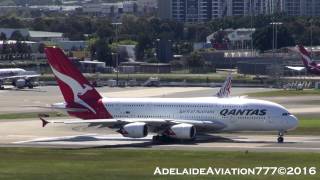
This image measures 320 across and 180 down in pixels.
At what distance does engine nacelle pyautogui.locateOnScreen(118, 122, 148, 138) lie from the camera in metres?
89.6

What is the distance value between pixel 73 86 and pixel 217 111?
1277 cm

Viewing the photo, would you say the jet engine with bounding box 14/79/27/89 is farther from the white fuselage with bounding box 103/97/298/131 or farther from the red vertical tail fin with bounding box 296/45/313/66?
the white fuselage with bounding box 103/97/298/131

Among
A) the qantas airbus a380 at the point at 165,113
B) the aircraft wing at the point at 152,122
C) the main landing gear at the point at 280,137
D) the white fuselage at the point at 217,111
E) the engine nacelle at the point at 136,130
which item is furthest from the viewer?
the aircraft wing at the point at 152,122

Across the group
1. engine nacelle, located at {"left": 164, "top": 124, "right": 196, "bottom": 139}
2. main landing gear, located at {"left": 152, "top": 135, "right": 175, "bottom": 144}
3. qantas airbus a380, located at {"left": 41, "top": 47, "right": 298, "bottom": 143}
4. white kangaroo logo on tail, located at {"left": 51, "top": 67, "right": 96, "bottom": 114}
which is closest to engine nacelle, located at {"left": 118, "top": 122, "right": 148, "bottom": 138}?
qantas airbus a380, located at {"left": 41, "top": 47, "right": 298, "bottom": 143}

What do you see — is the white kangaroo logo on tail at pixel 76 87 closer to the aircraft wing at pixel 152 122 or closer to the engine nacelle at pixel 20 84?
the aircraft wing at pixel 152 122

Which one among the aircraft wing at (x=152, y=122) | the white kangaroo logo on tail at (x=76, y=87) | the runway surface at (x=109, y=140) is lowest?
the runway surface at (x=109, y=140)

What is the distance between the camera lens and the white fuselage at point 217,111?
90.4 meters

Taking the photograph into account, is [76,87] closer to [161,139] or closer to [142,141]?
[142,141]

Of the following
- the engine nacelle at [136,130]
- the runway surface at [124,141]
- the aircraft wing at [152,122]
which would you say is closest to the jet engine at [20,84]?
the runway surface at [124,141]

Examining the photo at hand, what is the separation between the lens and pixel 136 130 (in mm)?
89625

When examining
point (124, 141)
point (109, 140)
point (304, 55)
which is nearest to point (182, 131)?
point (124, 141)

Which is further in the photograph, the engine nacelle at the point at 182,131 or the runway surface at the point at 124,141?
the engine nacelle at the point at 182,131

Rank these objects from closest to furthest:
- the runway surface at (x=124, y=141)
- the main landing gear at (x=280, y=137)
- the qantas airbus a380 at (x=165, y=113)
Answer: the runway surface at (x=124, y=141) < the main landing gear at (x=280, y=137) < the qantas airbus a380 at (x=165, y=113)

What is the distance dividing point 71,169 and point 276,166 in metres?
12.2
